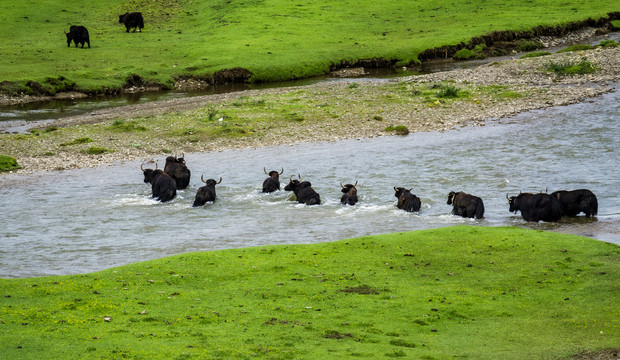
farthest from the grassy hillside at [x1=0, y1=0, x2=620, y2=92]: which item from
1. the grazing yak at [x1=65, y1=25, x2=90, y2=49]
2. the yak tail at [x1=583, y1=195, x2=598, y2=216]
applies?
the yak tail at [x1=583, y1=195, x2=598, y2=216]

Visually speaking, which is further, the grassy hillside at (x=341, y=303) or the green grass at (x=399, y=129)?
the green grass at (x=399, y=129)

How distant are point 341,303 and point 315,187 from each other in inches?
563

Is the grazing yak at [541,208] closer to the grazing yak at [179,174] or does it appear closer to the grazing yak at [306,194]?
the grazing yak at [306,194]

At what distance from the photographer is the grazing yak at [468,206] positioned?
2445 centimetres

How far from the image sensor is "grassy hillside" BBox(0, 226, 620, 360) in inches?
525

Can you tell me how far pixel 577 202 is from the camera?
24.4 metres

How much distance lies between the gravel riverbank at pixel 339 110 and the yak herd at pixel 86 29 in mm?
20348

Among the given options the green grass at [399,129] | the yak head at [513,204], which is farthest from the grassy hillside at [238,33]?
the yak head at [513,204]

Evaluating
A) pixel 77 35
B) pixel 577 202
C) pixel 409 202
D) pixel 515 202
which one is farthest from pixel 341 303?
pixel 77 35

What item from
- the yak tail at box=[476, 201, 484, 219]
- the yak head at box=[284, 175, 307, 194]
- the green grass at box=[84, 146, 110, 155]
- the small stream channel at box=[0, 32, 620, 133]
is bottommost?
the yak tail at box=[476, 201, 484, 219]

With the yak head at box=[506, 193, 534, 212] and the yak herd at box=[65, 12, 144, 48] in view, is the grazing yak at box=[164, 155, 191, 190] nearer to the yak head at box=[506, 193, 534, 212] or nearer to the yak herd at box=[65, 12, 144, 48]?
the yak head at box=[506, 193, 534, 212]

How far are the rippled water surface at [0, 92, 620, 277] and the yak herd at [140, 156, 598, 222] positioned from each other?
35 cm

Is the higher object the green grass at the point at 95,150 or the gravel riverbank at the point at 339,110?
the gravel riverbank at the point at 339,110

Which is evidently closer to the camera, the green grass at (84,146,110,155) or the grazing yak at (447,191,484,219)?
the grazing yak at (447,191,484,219)
